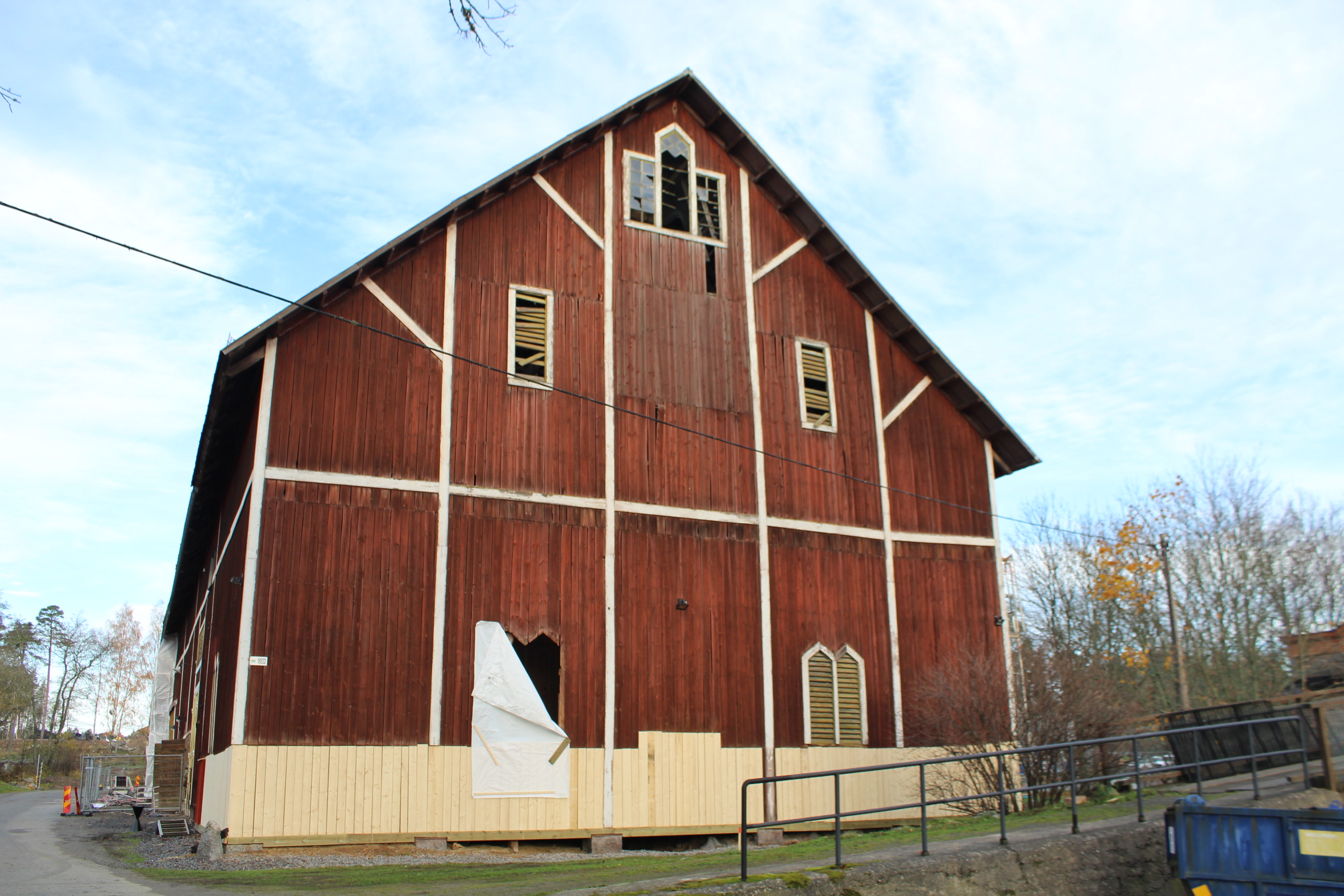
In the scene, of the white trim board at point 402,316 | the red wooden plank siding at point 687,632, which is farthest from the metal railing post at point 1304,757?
the white trim board at point 402,316

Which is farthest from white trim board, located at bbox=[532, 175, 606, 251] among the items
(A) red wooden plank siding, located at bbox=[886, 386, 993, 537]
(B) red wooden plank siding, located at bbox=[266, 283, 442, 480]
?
(A) red wooden plank siding, located at bbox=[886, 386, 993, 537]

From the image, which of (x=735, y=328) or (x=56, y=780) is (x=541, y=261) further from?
(x=56, y=780)

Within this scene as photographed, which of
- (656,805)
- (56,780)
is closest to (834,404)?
(656,805)

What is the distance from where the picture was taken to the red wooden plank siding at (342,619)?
13.3m

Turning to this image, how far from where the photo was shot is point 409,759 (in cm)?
1366

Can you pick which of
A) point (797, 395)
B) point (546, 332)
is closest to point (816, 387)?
point (797, 395)

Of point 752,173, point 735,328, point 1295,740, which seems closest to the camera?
point 1295,740

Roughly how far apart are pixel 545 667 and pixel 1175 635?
72.8 ft

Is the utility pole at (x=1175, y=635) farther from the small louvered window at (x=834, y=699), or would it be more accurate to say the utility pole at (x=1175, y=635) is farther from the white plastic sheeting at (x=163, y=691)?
the white plastic sheeting at (x=163, y=691)

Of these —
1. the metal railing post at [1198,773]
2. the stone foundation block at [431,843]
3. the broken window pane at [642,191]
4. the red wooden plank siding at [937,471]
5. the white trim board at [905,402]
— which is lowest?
the stone foundation block at [431,843]

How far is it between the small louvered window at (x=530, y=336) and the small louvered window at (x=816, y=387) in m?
4.69

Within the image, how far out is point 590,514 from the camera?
15.8 metres

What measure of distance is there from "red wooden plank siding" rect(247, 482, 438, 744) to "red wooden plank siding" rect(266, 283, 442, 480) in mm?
446

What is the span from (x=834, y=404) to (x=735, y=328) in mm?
2256
